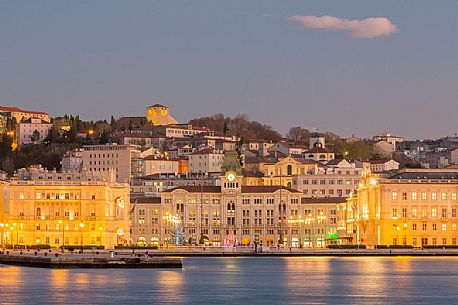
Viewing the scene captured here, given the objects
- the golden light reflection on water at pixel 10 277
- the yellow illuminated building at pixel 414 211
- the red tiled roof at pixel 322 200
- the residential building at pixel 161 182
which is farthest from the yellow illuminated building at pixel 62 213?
the golden light reflection on water at pixel 10 277

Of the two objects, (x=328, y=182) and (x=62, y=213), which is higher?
Result: (x=328, y=182)

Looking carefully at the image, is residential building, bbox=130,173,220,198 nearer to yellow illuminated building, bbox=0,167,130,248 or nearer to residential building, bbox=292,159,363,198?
residential building, bbox=292,159,363,198

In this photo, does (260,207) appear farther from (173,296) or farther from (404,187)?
(173,296)

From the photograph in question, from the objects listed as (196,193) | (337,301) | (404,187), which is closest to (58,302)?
(337,301)

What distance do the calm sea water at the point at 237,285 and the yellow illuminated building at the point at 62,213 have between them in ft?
182

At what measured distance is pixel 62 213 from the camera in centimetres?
15262

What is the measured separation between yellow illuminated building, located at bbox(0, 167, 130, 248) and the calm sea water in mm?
55537

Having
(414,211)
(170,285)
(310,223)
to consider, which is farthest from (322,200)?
(170,285)

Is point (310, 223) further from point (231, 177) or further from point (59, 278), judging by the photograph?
point (59, 278)

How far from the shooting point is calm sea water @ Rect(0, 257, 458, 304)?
63125mm

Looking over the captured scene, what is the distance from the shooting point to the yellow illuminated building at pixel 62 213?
5930 inches

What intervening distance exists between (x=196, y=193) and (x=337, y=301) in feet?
359

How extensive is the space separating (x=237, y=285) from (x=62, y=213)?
80545mm

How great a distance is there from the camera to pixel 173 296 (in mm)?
64938
